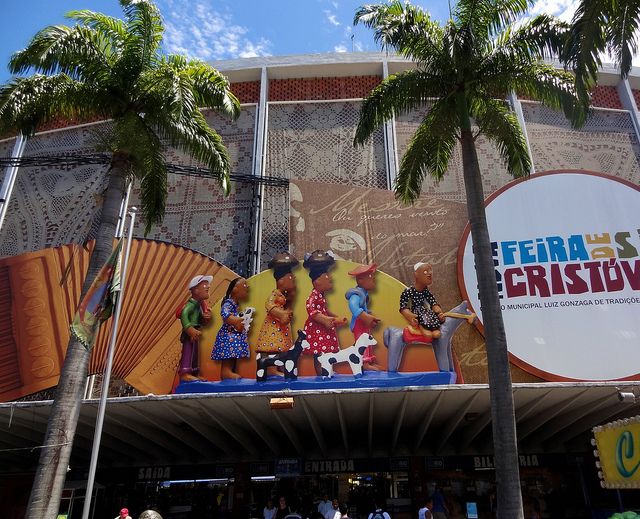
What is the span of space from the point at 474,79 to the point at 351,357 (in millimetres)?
8393

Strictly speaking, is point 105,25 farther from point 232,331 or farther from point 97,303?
point 232,331

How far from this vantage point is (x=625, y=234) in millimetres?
18062

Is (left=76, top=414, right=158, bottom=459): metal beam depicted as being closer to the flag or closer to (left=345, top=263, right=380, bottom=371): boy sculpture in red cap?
the flag

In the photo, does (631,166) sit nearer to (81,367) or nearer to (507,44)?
(507,44)

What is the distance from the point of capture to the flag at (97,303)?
1134 cm

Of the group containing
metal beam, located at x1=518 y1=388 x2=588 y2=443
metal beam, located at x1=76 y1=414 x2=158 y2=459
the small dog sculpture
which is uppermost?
the small dog sculpture

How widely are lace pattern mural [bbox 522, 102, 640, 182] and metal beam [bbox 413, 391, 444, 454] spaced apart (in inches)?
456

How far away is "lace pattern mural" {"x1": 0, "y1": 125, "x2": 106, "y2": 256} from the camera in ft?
72.6

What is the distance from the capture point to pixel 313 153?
2266 centimetres

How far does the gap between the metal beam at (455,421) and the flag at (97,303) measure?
32.0 ft

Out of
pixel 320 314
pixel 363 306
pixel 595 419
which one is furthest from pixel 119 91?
pixel 595 419

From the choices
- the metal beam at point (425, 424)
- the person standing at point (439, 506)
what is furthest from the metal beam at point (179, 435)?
the person standing at point (439, 506)

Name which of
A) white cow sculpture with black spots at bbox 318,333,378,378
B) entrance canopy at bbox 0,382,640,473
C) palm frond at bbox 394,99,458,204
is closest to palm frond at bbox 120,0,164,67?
palm frond at bbox 394,99,458,204

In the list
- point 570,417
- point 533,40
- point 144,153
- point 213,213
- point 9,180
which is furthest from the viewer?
point 9,180
